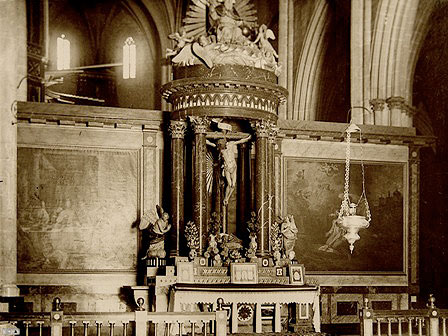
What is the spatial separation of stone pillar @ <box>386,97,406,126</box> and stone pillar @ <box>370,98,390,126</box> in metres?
0.10

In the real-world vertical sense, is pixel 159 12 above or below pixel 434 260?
above

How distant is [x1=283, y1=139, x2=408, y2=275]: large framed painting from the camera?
14445 millimetres

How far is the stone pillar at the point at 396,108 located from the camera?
1612 cm

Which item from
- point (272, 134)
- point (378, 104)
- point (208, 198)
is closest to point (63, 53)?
point (378, 104)

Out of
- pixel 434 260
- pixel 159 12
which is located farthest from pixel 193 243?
pixel 159 12

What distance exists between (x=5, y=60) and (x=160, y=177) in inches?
129

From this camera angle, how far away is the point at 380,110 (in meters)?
16.4

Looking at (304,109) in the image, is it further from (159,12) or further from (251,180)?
(251,180)

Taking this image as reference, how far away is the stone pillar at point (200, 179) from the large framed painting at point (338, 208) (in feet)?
6.82

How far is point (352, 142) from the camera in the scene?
1484cm

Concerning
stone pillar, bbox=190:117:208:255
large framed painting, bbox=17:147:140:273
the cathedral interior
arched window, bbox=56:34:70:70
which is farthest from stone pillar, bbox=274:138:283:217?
arched window, bbox=56:34:70:70

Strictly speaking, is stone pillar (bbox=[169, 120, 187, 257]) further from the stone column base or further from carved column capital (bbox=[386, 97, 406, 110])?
carved column capital (bbox=[386, 97, 406, 110])

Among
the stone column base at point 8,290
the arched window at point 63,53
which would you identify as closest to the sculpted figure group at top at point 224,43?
the stone column base at point 8,290

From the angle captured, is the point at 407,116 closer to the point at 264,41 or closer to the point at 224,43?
the point at 264,41
